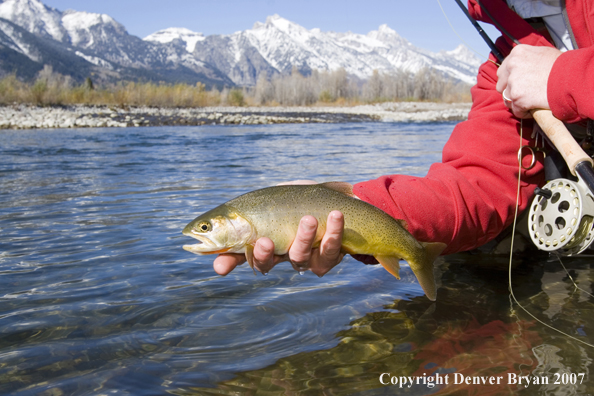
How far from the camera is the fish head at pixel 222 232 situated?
1.93 metres

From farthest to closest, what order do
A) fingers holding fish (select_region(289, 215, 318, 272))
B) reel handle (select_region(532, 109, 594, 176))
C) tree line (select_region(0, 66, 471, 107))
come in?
tree line (select_region(0, 66, 471, 107))
reel handle (select_region(532, 109, 594, 176))
fingers holding fish (select_region(289, 215, 318, 272))

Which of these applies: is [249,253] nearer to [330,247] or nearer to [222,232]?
[222,232]

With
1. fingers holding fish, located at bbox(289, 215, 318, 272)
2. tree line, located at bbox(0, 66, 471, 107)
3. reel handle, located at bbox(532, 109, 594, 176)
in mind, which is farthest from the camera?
tree line, located at bbox(0, 66, 471, 107)

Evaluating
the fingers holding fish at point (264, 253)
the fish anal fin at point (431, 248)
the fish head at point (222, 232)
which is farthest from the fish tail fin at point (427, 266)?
the fish head at point (222, 232)

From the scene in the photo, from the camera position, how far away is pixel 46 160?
10.7 meters

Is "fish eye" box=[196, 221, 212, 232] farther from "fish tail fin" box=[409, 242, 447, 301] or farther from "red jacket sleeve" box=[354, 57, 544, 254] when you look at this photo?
"fish tail fin" box=[409, 242, 447, 301]

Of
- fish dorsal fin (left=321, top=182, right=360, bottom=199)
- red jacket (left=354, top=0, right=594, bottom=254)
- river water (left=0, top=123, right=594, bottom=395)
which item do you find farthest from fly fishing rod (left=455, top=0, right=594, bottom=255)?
fish dorsal fin (left=321, top=182, right=360, bottom=199)

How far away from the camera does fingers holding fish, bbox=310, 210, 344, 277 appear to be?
1889mm

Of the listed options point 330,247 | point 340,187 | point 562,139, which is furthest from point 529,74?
point 330,247

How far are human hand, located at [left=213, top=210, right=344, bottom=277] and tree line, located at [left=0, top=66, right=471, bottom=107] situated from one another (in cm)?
3753

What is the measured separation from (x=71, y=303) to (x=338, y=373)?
1720 millimetres

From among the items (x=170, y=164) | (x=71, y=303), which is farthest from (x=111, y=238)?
(x=170, y=164)

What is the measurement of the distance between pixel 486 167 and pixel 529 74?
0.51 meters

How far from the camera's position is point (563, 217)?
2352 mm
